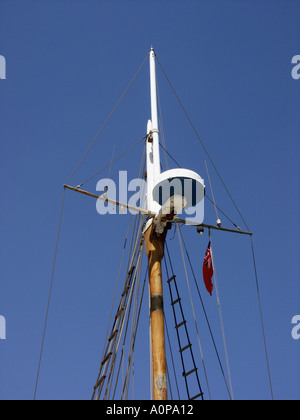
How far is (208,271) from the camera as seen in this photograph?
16953 millimetres

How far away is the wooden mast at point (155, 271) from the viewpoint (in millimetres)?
14227

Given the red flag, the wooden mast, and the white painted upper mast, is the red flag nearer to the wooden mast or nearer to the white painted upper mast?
the wooden mast

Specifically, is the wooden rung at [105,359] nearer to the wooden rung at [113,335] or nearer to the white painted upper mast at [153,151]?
the wooden rung at [113,335]

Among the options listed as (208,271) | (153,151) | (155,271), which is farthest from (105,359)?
(153,151)

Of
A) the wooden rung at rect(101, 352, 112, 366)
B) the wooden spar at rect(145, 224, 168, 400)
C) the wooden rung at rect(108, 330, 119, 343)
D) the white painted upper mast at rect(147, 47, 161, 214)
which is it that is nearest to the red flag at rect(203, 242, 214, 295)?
the wooden spar at rect(145, 224, 168, 400)

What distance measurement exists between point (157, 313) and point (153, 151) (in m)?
5.33

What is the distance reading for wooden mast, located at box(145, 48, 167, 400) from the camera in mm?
14227

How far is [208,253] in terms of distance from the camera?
17125 millimetres

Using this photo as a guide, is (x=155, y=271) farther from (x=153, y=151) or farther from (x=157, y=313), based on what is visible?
(x=153, y=151)

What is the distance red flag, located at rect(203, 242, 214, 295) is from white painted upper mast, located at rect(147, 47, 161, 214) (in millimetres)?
1887

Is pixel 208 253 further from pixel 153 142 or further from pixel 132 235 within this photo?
pixel 153 142

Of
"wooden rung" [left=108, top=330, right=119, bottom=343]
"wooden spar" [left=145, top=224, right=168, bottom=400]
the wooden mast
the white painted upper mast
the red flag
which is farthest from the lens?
the white painted upper mast
